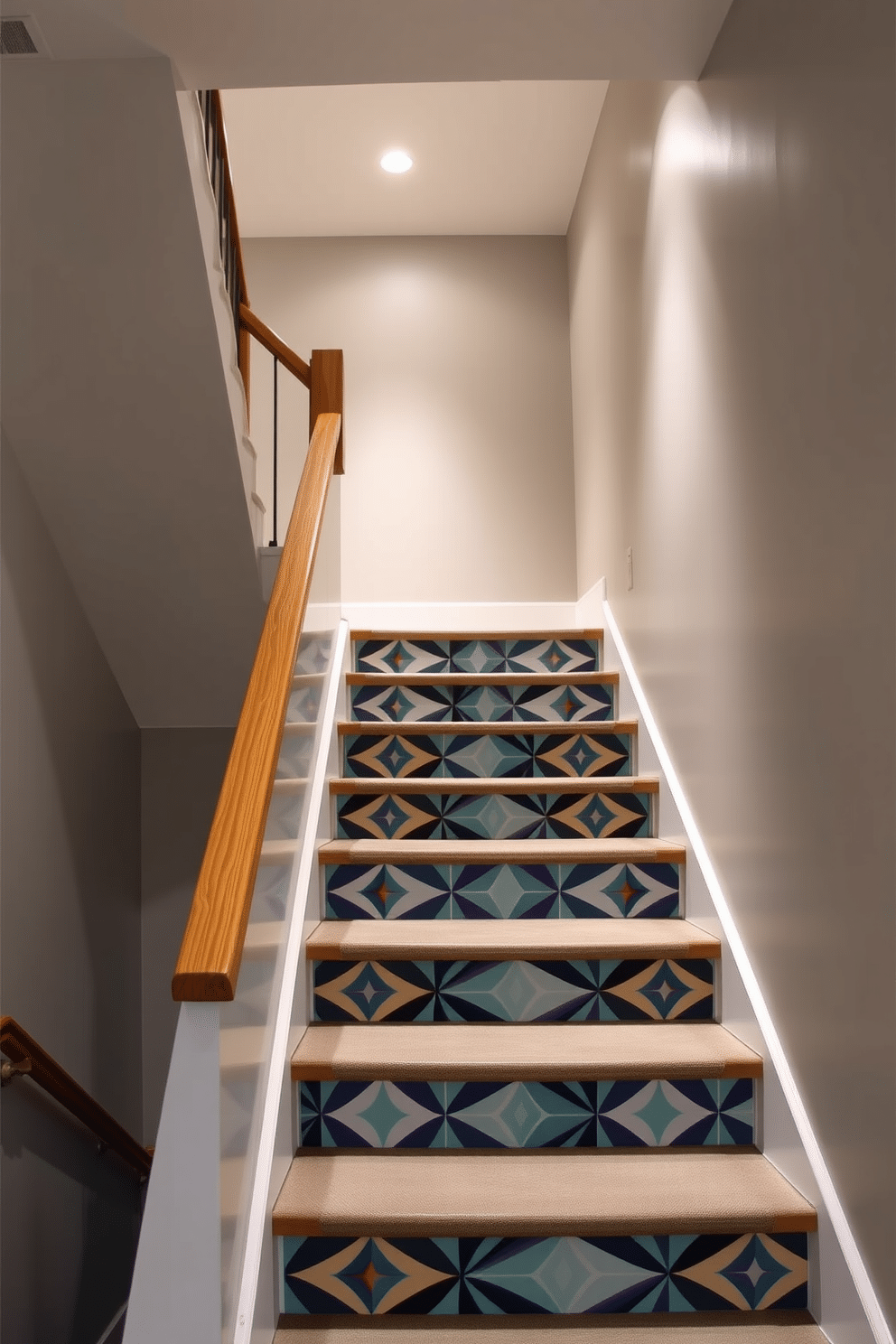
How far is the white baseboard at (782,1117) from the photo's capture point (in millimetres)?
1619

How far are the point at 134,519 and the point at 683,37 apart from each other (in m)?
2.12

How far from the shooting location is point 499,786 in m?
2.92

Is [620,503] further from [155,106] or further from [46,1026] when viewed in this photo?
[46,1026]

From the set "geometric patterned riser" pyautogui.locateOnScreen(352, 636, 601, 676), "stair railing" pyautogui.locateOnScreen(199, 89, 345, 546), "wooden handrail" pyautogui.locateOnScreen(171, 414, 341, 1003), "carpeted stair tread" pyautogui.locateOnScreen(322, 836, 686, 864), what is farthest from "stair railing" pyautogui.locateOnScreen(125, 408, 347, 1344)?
"geometric patterned riser" pyautogui.locateOnScreen(352, 636, 601, 676)

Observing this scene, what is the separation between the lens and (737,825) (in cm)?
229

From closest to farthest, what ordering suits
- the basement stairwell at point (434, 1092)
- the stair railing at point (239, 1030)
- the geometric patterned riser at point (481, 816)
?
the stair railing at point (239, 1030)
the basement stairwell at point (434, 1092)
the geometric patterned riser at point (481, 816)

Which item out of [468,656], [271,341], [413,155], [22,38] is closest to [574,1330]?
[468,656]

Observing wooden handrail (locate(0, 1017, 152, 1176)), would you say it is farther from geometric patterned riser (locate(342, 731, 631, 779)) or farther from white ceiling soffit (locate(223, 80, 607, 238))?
white ceiling soffit (locate(223, 80, 607, 238))

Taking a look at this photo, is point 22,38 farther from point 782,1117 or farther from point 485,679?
point 782,1117

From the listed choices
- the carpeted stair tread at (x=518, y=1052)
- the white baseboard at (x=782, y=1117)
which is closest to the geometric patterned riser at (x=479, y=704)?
the white baseboard at (x=782, y=1117)

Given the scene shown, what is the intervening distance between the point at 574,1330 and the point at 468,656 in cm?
246

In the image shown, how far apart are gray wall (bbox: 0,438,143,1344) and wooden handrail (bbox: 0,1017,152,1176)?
0.34 ft

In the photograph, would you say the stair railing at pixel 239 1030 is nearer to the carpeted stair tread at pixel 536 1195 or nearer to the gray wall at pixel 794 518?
the carpeted stair tread at pixel 536 1195

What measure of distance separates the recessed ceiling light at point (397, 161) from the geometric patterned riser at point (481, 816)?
3167 mm
